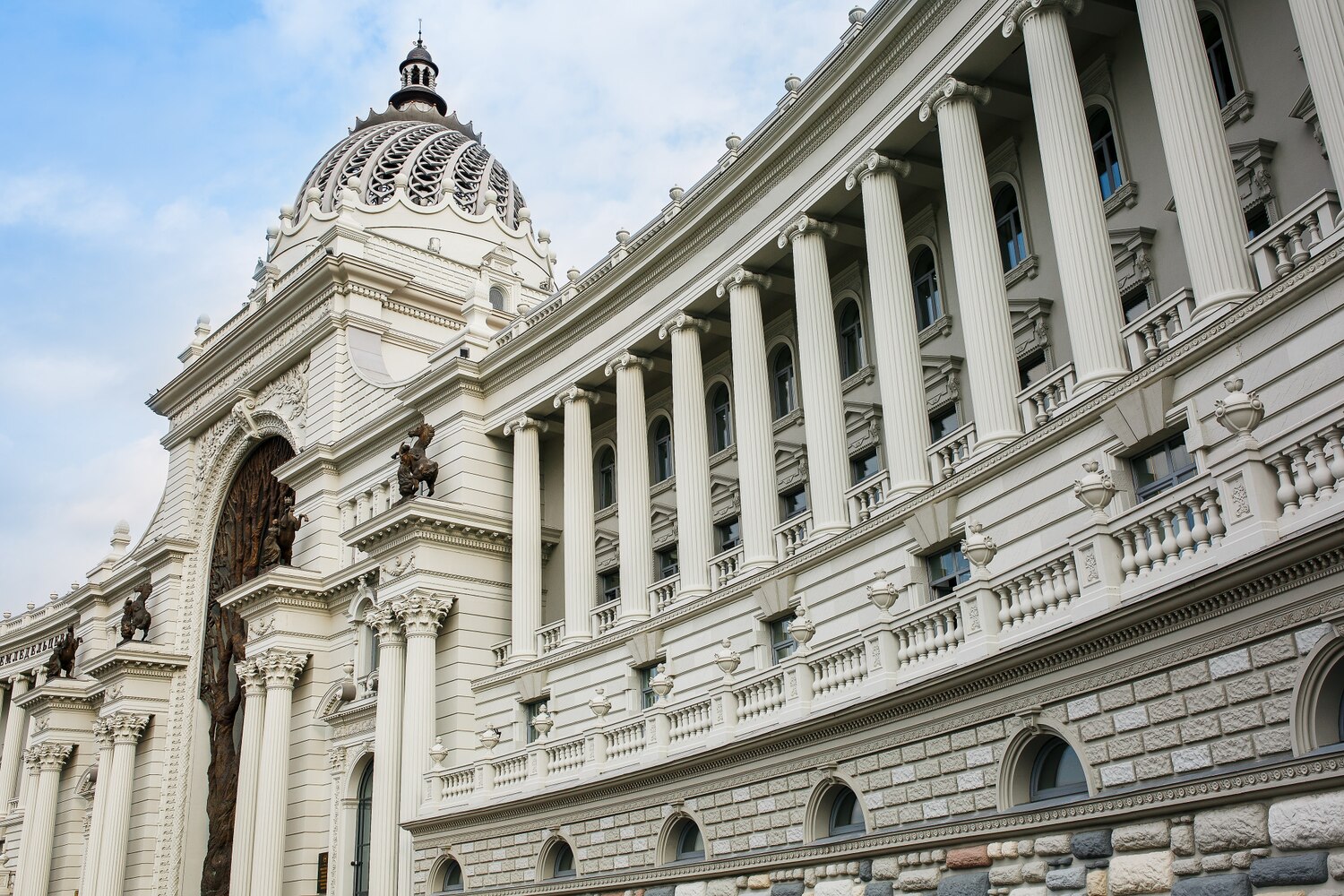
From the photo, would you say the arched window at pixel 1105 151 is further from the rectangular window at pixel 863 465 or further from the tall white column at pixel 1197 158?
the rectangular window at pixel 863 465

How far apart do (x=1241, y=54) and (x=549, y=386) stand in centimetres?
2153

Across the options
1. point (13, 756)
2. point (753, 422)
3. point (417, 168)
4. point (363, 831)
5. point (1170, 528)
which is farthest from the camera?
point (13, 756)

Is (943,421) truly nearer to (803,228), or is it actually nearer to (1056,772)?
(803,228)

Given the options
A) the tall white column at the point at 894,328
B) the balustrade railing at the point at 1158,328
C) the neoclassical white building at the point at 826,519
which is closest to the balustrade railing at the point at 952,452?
the neoclassical white building at the point at 826,519

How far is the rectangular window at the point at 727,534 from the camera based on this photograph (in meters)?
33.7

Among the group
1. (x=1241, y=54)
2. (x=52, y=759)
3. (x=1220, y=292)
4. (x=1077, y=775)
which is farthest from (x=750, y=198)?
(x=52, y=759)

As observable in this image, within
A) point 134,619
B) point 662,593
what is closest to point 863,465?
point 662,593

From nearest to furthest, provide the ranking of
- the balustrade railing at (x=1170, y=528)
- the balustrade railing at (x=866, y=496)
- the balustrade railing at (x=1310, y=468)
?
the balustrade railing at (x=1310, y=468) < the balustrade railing at (x=1170, y=528) < the balustrade railing at (x=866, y=496)

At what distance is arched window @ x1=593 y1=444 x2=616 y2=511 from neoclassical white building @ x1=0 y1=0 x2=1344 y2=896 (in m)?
0.28

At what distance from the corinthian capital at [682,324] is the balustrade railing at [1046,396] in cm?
1219

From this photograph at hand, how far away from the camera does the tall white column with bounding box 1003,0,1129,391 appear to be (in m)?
20.2

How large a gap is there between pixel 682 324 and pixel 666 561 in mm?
7273

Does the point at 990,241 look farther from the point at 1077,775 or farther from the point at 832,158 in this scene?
the point at 1077,775

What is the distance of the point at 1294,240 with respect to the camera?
674 inches
